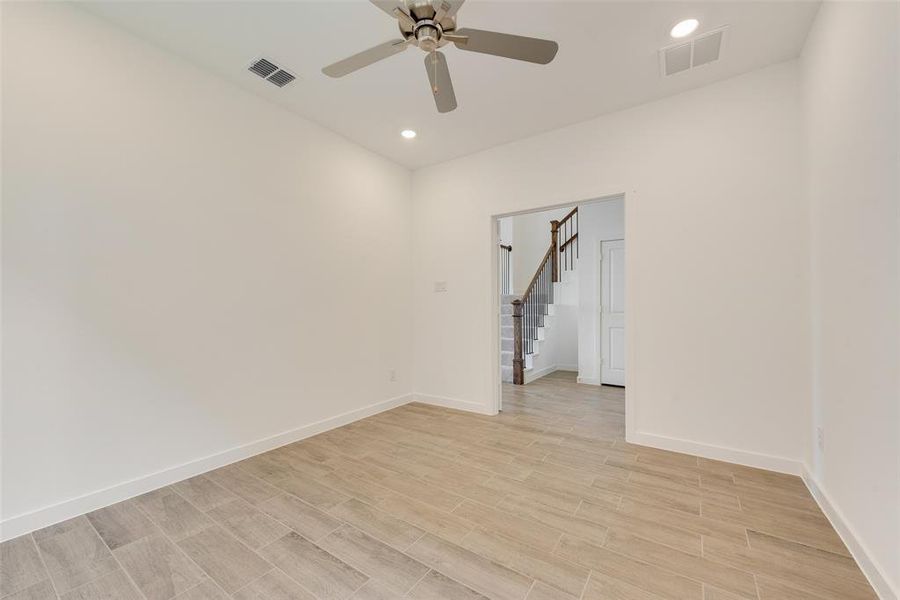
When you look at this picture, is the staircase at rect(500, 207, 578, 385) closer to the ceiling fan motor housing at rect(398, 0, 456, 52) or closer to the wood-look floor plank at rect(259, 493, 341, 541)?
the wood-look floor plank at rect(259, 493, 341, 541)

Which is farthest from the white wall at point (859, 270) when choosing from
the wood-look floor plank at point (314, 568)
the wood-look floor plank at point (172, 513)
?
the wood-look floor plank at point (172, 513)

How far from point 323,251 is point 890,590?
12.8 ft

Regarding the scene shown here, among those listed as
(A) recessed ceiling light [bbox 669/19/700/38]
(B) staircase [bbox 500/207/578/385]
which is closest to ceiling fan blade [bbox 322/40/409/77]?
(A) recessed ceiling light [bbox 669/19/700/38]

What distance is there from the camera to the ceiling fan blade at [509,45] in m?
1.67

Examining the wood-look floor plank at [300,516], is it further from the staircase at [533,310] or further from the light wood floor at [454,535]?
the staircase at [533,310]

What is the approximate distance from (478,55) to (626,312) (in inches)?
91.5

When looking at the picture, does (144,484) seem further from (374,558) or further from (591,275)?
(591,275)

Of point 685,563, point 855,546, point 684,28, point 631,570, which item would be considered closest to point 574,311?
point 684,28

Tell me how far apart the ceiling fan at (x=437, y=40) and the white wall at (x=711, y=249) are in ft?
5.84

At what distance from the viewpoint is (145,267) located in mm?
2398

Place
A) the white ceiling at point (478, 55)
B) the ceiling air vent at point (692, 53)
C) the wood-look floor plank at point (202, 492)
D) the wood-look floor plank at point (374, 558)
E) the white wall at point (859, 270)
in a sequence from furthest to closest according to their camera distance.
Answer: the ceiling air vent at point (692, 53) → the wood-look floor plank at point (202, 492) → the white ceiling at point (478, 55) → the wood-look floor plank at point (374, 558) → the white wall at point (859, 270)

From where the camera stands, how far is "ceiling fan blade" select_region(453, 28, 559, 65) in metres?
1.67

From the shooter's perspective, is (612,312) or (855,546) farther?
(612,312)

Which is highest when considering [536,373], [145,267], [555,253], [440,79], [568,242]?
[440,79]
